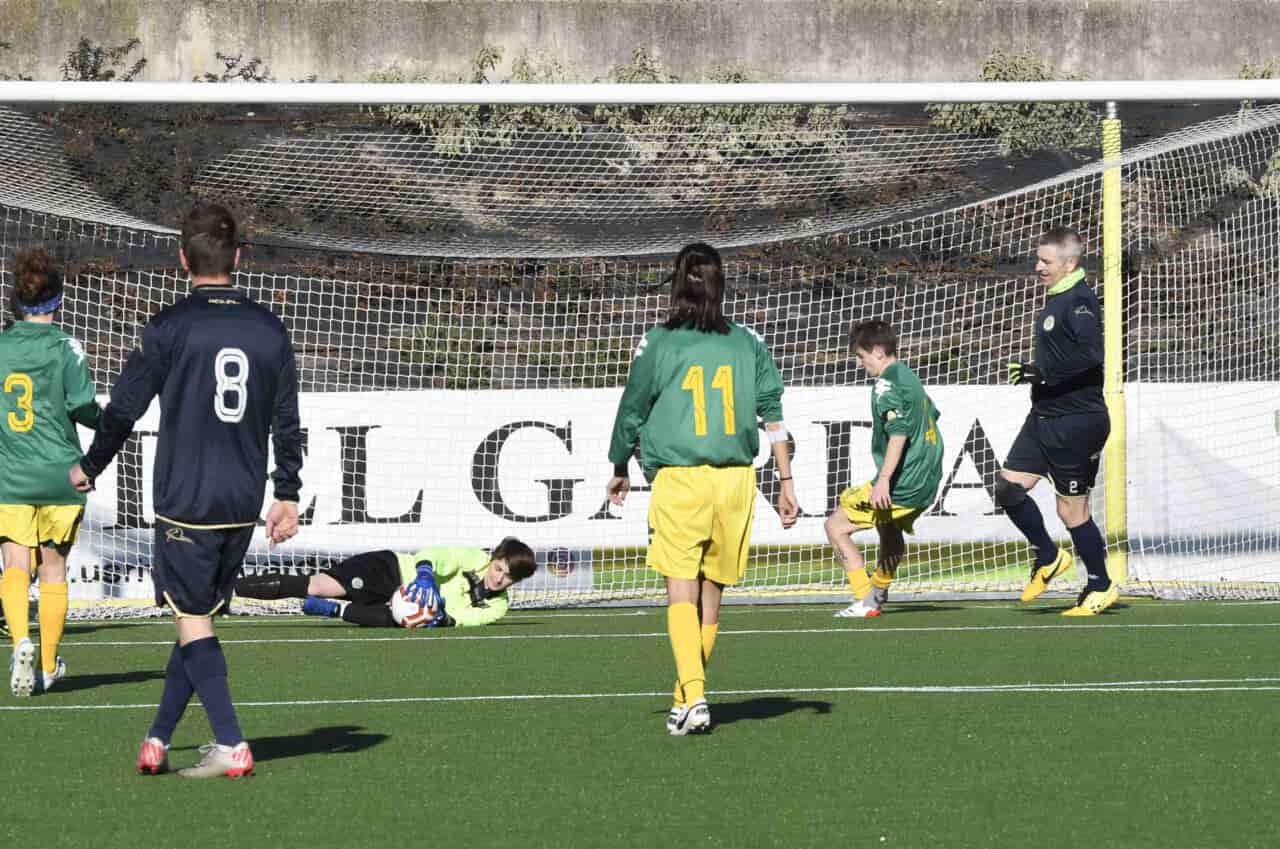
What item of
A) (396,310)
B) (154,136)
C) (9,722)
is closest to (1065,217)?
(396,310)

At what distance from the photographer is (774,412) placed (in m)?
6.58

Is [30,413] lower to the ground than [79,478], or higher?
higher

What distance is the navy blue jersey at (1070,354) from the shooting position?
10.3 m

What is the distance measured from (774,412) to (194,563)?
2208mm

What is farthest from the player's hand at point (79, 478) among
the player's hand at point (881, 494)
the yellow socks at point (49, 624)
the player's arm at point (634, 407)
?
the player's hand at point (881, 494)

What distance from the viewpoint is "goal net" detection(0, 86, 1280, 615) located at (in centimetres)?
1212

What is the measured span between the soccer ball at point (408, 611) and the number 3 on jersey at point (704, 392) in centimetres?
A: 479

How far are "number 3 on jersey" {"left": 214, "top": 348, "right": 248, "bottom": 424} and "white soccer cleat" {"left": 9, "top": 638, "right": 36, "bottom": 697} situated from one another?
8.70 ft

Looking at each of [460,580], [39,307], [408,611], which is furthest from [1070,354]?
[39,307]

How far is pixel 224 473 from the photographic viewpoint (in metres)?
5.28

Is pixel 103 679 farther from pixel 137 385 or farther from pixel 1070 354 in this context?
pixel 1070 354

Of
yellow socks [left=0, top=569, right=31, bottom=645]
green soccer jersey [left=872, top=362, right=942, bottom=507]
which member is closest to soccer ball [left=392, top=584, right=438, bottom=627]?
green soccer jersey [left=872, top=362, right=942, bottom=507]

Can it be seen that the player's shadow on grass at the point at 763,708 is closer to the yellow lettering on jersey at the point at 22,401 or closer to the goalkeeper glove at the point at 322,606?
the yellow lettering on jersey at the point at 22,401

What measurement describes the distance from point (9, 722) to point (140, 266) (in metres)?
7.00
